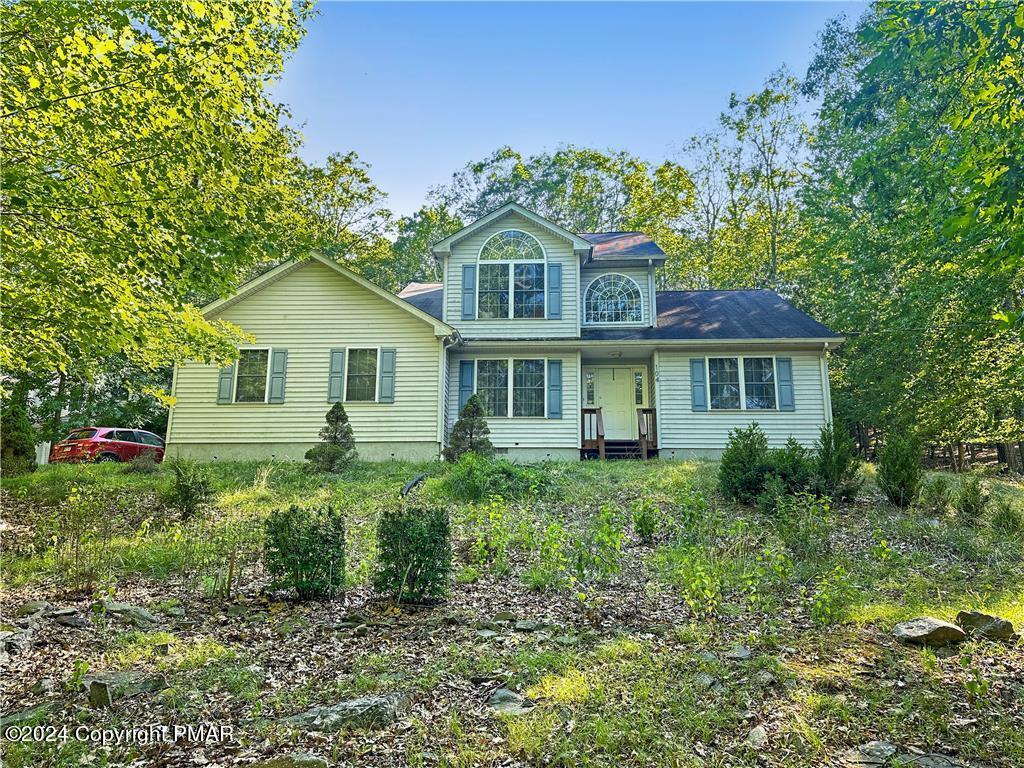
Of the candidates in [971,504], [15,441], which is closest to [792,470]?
[971,504]

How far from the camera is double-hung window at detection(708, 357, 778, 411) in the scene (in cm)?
1431

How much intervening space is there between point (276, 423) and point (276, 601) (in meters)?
9.38

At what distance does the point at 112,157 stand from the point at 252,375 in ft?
29.6

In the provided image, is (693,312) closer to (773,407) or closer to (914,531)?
(773,407)

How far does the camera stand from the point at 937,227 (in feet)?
33.3

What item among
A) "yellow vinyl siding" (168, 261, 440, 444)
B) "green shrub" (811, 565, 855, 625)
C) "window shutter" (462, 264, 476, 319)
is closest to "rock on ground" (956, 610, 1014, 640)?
"green shrub" (811, 565, 855, 625)

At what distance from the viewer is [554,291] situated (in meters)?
14.9

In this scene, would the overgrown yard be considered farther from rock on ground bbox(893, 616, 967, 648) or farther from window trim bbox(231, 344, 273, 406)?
window trim bbox(231, 344, 273, 406)

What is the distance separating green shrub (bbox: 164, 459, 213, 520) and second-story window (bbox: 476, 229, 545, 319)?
8.30m

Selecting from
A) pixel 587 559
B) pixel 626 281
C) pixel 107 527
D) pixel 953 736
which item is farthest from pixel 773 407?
pixel 107 527

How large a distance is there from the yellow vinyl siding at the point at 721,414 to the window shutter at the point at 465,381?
15.6 feet

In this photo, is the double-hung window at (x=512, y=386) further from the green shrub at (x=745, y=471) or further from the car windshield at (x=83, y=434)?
the car windshield at (x=83, y=434)

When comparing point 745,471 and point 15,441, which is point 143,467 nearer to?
point 15,441

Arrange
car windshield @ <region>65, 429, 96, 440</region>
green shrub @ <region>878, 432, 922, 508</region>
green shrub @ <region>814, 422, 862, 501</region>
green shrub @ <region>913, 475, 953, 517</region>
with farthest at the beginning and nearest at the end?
car windshield @ <region>65, 429, 96, 440</region> < green shrub @ <region>814, 422, 862, 501</region> < green shrub @ <region>878, 432, 922, 508</region> < green shrub @ <region>913, 475, 953, 517</region>
